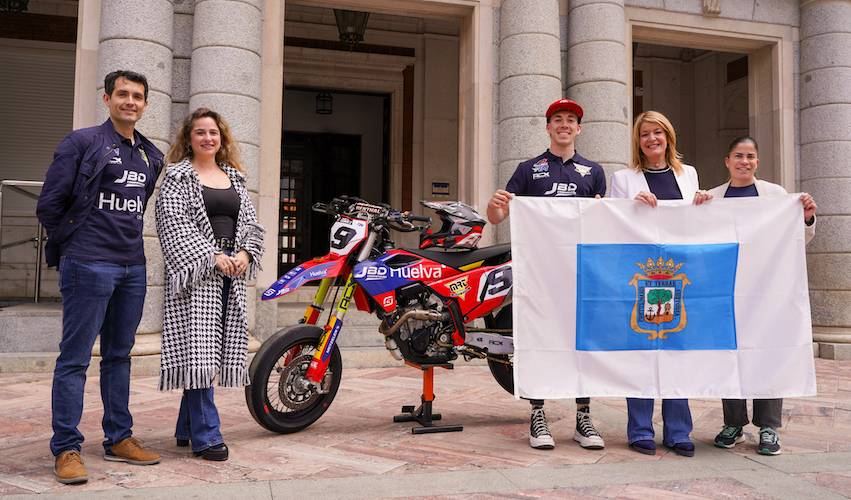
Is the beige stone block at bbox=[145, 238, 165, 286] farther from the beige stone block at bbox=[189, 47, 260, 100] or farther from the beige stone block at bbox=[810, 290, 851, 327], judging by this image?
the beige stone block at bbox=[810, 290, 851, 327]

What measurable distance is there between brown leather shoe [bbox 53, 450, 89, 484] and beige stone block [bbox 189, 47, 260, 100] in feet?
13.4

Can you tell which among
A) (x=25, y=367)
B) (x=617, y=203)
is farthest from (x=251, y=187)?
(x=617, y=203)

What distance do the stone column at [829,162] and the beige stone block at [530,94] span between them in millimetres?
3746

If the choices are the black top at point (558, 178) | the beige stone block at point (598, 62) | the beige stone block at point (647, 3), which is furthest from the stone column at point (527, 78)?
the black top at point (558, 178)

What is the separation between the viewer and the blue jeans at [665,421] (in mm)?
3615

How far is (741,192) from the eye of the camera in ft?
13.0

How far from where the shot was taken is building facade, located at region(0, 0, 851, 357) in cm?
637

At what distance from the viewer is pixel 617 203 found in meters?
3.76

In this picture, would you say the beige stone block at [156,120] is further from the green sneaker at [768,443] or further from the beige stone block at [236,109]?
the green sneaker at [768,443]

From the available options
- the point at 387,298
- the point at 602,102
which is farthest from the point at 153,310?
the point at 602,102

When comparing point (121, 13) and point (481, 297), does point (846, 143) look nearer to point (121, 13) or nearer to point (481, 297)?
point (481, 297)

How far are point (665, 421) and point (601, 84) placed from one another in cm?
477

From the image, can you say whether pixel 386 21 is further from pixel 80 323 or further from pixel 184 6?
pixel 80 323

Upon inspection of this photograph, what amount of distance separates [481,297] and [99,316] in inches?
81.6
